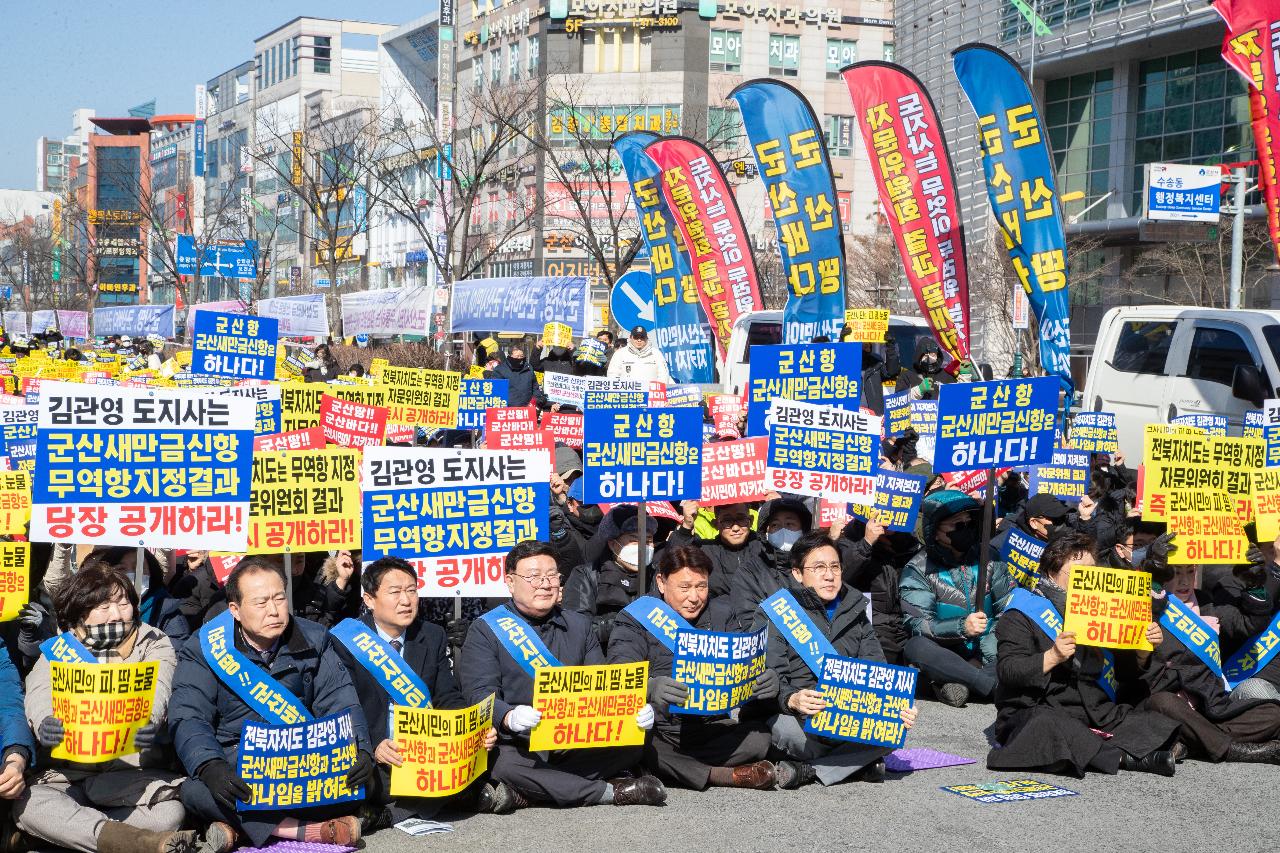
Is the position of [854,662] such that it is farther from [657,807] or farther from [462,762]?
[462,762]

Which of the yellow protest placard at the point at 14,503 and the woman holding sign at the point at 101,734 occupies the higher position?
the yellow protest placard at the point at 14,503

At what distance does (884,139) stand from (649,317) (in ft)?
18.2

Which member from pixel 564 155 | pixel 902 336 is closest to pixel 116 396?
pixel 902 336

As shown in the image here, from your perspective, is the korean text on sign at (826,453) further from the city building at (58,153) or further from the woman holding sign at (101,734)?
the city building at (58,153)

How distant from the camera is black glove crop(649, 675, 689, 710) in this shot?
672cm

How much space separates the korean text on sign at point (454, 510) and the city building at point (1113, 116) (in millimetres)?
28169

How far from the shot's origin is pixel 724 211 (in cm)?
1998

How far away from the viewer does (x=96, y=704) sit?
19.1 feet

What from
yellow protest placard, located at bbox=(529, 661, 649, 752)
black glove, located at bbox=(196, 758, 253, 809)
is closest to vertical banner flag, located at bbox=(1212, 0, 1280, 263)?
yellow protest placard, located at bbox=(529, 661, 649, 752)

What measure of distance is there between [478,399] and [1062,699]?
7.57 m

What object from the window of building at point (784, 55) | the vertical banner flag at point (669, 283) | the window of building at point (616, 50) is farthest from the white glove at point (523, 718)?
the window of building at point (784, 55)

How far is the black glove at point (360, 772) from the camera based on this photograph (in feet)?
20.0

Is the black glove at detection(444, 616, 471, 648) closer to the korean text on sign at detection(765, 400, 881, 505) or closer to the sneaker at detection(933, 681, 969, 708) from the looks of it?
the korean text on sign at detection(765, 400, 881, 505)

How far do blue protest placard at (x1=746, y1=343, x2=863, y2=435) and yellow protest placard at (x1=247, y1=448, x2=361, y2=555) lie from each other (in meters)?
4.01
